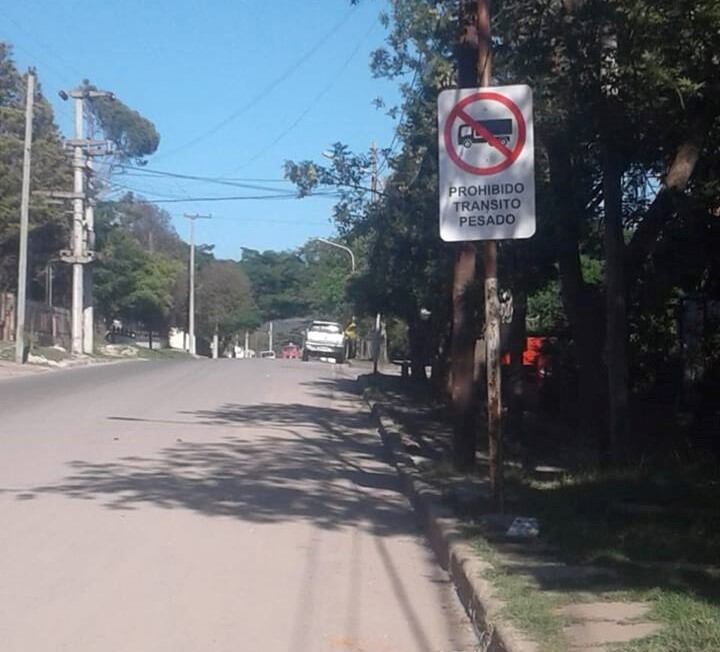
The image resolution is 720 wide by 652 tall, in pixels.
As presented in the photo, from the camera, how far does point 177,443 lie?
18422mm

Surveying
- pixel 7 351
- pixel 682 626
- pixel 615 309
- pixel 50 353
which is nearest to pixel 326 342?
pixel 50 353

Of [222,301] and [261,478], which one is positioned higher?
[222,301]

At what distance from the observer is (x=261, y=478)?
48.9 feet

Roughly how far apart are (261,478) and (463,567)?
258 inches

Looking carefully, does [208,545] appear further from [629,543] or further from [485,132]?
[485,132]

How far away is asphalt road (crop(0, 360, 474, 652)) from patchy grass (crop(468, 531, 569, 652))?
0.34 meters

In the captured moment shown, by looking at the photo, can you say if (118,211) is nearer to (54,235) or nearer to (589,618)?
(54,235)

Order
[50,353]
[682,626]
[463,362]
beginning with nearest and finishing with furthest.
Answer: [682,626]
[463,362]
[50,353]

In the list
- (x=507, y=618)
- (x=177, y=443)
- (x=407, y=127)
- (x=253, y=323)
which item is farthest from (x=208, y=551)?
Result: (x=253, y=323)

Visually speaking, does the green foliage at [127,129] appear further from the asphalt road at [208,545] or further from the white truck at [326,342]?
the asphalt road at [208,545]

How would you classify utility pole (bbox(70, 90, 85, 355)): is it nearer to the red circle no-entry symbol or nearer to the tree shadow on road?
the tree shadow on road

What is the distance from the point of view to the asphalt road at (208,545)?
7.54 metres

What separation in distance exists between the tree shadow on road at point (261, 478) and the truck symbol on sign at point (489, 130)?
3.52 m

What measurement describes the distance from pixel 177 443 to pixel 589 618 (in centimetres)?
1211
